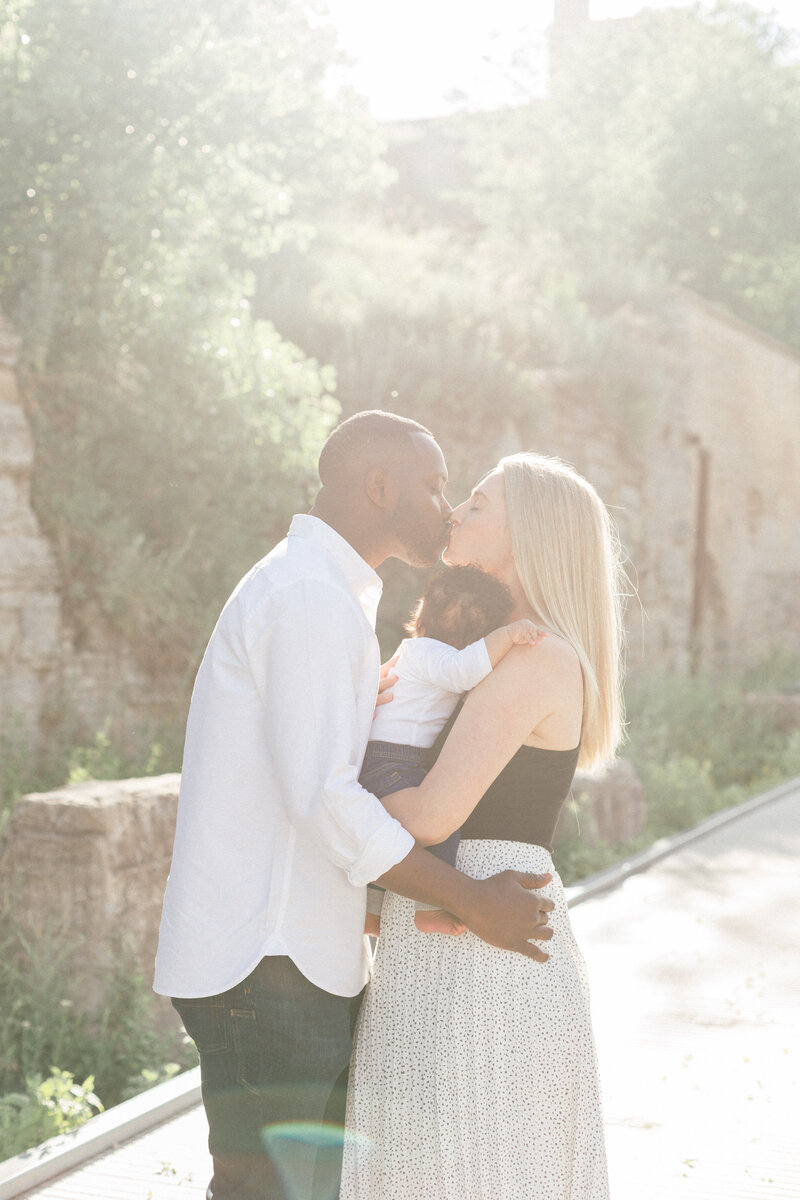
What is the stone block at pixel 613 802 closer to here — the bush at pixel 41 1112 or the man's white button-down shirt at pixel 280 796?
the bush at pixel 41 1112

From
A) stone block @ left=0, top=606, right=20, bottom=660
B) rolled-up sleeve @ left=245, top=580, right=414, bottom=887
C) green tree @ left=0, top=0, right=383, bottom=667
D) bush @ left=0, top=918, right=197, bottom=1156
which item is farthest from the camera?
green tree @ left=0, top=0, right=383, bottom=667

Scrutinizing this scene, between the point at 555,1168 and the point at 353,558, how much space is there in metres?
1.16

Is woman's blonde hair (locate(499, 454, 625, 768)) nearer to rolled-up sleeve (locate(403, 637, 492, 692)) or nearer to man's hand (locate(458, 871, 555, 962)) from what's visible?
rolled-up sleeve (locate(403, 637, 492, 692))

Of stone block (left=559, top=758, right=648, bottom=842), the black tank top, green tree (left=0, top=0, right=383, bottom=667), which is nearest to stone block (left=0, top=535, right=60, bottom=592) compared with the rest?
green tree (left=0, top=0, right=383, bottom=667)

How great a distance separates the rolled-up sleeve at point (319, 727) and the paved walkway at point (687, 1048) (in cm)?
188

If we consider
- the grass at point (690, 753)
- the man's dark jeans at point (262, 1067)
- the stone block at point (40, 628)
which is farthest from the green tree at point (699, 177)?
the man's dark jeans at point (262, 1067)

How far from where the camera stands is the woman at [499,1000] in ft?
7.22

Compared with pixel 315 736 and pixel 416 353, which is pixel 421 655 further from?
pixel 416 353

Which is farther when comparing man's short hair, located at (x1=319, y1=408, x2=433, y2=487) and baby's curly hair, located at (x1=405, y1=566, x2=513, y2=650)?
baby's curly hair, located at (x1=405, y1=566, x2=513, y2=650)

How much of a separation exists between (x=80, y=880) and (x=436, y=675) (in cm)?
262

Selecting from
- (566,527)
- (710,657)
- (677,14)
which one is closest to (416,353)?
(710,657)

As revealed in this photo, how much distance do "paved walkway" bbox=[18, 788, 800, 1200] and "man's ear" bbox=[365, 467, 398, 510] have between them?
2.15 meters

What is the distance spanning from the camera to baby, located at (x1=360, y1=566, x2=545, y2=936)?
7.14ft

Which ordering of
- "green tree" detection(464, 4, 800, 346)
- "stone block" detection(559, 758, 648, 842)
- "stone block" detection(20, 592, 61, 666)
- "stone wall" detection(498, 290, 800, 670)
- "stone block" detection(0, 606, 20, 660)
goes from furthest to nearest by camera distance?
"green tree" detection(464, 4, 800, 346) → "stone wall" detection(498, 290, 800, 670) → "stone block" detection(559, 758, 648, 842) → "stone block" detection(20, 592, 61, 666) → "stone block" detection(0, 606, 20, 660)
